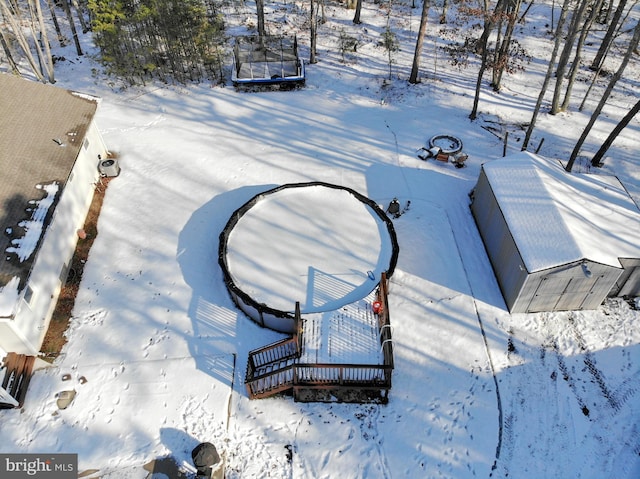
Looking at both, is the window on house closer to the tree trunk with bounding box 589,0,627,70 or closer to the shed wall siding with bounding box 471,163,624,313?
the shed wall siding with bounding box 471,163,624,313

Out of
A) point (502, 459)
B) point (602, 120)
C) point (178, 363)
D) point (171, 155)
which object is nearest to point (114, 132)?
point (171, 155)

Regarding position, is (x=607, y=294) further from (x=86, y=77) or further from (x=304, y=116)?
(x=86, y=77)

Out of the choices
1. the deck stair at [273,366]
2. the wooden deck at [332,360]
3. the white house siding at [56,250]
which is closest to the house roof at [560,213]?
the wooden deck at [332,360]

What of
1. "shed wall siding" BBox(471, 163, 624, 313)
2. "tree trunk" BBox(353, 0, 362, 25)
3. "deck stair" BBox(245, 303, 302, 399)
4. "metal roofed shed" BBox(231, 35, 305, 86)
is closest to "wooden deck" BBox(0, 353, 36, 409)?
"deck stair" BBox(245, 303, 302, 399)

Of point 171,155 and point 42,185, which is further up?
point 42,185

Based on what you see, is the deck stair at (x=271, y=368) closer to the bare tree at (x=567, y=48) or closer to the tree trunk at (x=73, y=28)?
the bare tree at (x=567, y=48)
